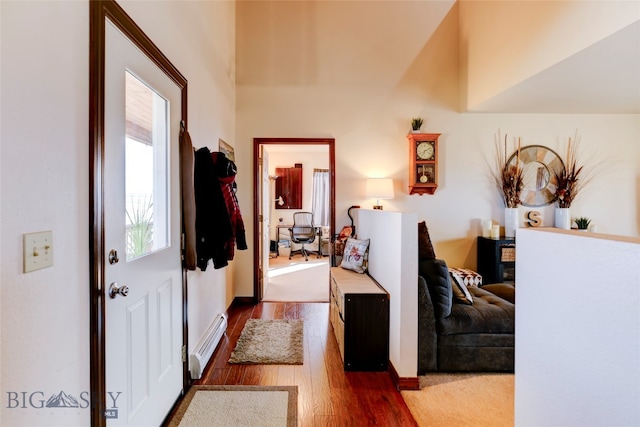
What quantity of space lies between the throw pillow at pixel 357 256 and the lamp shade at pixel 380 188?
35.1 inches

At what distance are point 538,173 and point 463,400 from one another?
329 centimetres

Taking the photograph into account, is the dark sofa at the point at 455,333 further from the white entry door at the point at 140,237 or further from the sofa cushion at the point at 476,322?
the white entry door at the point at 140,237

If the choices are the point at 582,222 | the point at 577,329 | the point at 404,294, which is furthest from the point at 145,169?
the point at 582,222

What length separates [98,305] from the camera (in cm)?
116

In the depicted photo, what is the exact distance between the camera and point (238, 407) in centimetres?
182

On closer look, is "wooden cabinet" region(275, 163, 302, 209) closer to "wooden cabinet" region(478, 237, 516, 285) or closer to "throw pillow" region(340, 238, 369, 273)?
"throw pillow" region(340, 238, 369, 273)

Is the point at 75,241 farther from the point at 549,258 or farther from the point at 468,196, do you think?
the point at 468,196

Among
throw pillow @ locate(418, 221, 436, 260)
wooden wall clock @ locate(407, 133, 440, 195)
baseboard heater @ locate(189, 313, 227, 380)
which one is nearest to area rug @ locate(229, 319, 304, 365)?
baseboard heater @ locate(189, 313, 227, 380)

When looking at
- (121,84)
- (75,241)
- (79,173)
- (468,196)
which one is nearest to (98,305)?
(75,241)

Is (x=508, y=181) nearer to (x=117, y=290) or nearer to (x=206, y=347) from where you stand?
(x=206, y=347)

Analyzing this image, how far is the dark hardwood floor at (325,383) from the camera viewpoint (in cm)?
177

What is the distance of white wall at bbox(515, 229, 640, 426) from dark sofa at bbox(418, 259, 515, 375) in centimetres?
102

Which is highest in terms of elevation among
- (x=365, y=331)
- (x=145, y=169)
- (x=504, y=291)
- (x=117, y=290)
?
(x=145, y=169)

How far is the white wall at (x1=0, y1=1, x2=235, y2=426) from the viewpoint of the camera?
0.82 meters
